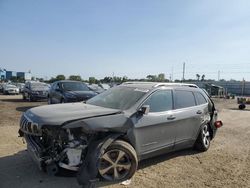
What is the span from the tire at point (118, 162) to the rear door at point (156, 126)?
0.32 m

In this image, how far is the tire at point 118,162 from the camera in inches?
171

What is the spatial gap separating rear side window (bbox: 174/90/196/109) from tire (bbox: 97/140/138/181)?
1868 millimetres

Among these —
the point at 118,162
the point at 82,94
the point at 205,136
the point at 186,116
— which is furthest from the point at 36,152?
the point at 82,94

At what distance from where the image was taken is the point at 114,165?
4.45 metres

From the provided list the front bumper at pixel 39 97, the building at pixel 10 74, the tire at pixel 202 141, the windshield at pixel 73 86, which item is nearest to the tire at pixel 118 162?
the tire at pixel 202 141

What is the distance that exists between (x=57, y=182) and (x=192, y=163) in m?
2.91

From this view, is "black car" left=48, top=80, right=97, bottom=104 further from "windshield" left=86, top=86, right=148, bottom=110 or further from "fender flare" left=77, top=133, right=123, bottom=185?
"fender flare" left=77, top=133, right=123, bottom=185

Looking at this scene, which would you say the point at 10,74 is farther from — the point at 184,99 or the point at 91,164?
the point at 91,164

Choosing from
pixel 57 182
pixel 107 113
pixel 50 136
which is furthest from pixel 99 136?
pixel 57 182

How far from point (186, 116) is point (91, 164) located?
2798 mm

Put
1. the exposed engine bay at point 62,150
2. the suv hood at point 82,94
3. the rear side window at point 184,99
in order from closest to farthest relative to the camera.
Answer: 1. the exposed engine bay at point 62,150
2. the rear side window at point 184,99
3. the suv hood at point 82,94

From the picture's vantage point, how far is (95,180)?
4.10 m

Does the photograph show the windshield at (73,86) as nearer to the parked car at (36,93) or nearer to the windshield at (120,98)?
the parked car at (36,93)

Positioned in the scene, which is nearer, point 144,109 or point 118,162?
point 118,162
